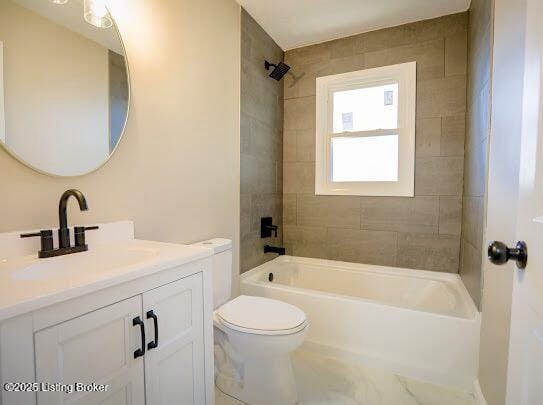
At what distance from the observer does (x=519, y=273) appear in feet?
2.21

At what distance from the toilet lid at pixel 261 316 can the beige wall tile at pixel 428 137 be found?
173cm

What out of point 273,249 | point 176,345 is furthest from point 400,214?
point 176,345

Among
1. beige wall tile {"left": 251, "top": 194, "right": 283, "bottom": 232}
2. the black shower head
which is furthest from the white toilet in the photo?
the black shower head

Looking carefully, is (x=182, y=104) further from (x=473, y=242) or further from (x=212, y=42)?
(x=473, y=242)

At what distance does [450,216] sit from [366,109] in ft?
3.87

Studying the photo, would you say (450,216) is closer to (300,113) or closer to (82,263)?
(300,113)

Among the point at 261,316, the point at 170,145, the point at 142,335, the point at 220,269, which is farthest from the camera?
the point at 220,269

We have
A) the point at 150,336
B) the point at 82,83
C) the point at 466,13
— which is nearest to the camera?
the point at 150,336

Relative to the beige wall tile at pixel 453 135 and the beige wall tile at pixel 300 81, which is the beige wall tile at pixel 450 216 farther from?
the beige wall tile at pixel 300 81

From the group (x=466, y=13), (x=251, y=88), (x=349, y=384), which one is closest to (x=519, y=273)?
(x=349, y=384)

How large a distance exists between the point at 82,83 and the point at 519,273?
165 cm

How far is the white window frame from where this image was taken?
2375 mm

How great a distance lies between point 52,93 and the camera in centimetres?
109

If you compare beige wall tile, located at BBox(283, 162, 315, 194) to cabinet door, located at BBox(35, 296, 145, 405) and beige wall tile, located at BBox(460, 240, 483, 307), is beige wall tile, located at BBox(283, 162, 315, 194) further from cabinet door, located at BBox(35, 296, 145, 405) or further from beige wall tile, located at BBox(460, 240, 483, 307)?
cabinet door, located at BBox(35, 296, 145, 405)
